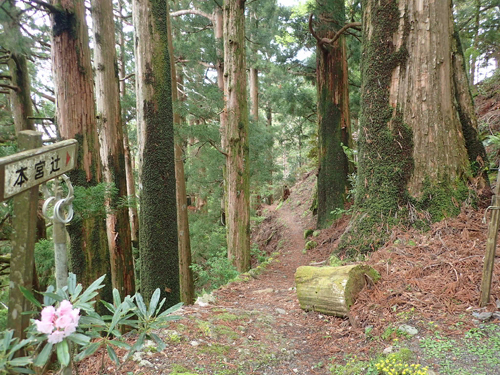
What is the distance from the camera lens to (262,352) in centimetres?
273

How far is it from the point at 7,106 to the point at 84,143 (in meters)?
6.26

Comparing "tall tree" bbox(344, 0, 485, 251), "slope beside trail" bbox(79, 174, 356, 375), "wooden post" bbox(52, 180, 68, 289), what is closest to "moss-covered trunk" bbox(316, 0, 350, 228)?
"tall tree" bbox(344, 0, 485, 251)

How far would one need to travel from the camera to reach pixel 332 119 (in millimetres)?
8523

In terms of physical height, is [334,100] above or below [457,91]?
above

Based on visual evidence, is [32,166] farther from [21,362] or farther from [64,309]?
[21,362]

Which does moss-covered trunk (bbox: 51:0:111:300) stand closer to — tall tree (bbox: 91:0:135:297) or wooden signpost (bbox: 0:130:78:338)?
tall tree (bbox: 91:0:135:297)

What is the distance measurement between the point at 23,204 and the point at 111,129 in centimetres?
526

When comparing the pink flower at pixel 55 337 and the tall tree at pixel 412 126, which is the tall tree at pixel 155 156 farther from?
the pink flower at pixel 55 337

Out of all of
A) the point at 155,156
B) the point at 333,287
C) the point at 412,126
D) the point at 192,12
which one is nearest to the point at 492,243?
the point at 333,287

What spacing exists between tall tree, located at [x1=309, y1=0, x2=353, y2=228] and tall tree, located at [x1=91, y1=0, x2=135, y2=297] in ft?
17.1

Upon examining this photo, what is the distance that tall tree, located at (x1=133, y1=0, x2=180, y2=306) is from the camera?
4.15 metres

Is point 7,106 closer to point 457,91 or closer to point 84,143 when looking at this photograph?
point 84,143

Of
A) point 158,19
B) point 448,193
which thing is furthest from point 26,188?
point 448,193

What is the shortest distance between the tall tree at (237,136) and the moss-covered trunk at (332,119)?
97.8 inches
